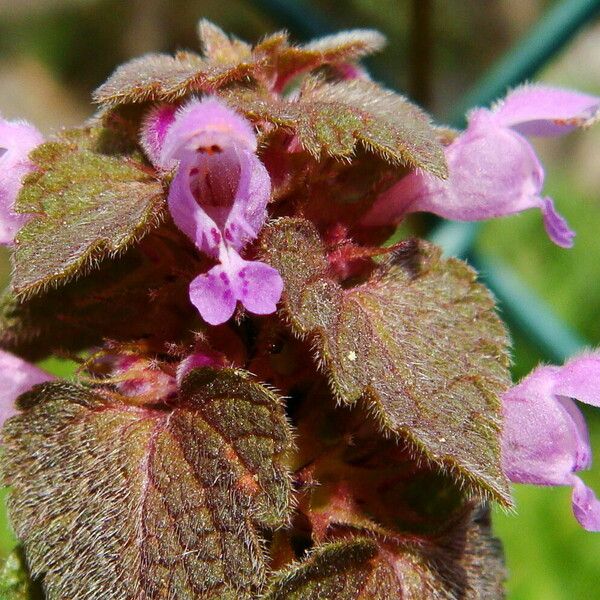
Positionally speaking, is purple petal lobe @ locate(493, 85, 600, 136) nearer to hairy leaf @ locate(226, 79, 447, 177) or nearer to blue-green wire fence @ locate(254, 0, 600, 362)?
hairy leaf @ locate(226, 79, 447, 177)

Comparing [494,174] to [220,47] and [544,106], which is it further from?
[220,47]

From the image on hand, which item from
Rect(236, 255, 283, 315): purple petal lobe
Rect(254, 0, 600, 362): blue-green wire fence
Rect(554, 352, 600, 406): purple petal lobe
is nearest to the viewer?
Rect(236, 255, 283, 315): purple petal lobe

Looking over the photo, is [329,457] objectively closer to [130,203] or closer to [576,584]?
[130,203]

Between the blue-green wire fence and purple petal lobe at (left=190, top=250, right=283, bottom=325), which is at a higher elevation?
purple petal lobe at (left=190, top=250, right=283, bottom=325)

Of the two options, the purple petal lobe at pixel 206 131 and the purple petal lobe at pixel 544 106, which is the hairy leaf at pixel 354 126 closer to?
the purple petal lobe at pixel 206 131

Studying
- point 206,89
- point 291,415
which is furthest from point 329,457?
point 206,89

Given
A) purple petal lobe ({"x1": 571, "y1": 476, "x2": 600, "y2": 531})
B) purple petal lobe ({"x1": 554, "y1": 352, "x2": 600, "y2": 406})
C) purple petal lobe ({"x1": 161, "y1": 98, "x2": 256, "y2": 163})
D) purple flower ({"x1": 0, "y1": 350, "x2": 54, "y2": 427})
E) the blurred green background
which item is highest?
purple petal lobe ({"x1": 161, "y1": 98, "x2": 256, "y2": 163})

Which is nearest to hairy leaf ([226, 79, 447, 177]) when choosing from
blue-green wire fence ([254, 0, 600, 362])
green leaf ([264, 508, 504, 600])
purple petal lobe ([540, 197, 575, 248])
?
purple petal lobe ([540, 197, 575, 248])

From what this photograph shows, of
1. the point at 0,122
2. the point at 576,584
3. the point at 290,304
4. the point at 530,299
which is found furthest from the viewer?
the point at 530,299
